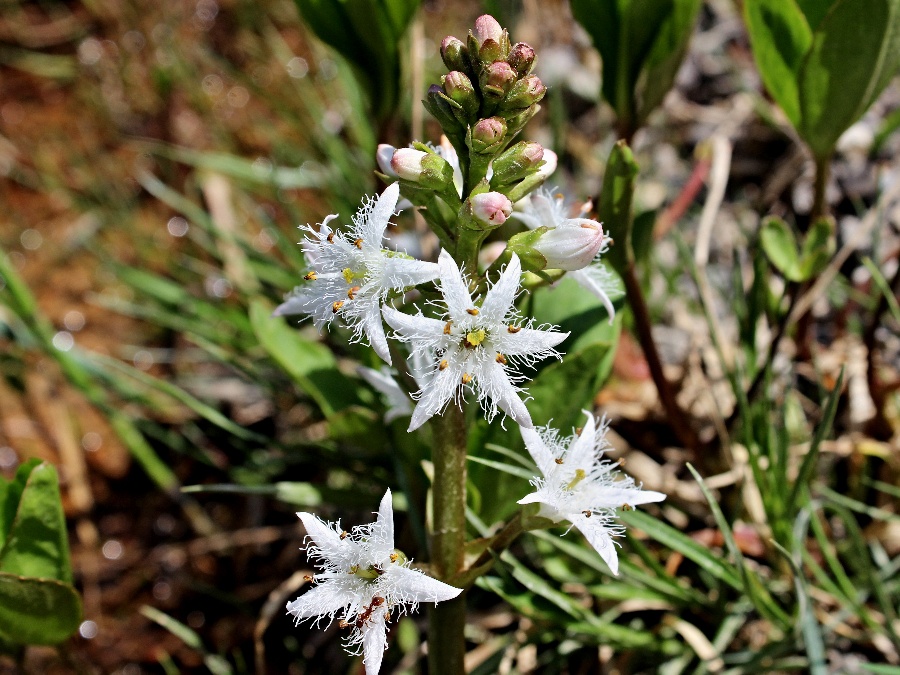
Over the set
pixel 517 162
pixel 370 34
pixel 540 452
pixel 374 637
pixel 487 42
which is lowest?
pixel 374 637

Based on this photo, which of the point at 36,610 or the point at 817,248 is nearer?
the point at 36,610

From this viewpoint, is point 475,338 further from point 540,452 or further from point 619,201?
point 619,201

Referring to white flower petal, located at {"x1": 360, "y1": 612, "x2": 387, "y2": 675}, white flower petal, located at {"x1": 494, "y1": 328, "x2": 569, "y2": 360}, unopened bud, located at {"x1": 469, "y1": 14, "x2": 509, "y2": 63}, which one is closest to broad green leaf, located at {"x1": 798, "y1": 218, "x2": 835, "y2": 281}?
white flower petal, located at {"x1": 494, "y1": 328, "x2": 569, "y2": 360}

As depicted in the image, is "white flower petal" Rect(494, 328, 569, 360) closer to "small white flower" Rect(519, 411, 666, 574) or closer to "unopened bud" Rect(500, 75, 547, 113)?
"small white flower" Rect(519, 411, 666, 574)

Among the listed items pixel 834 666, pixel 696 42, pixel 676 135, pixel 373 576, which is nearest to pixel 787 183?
pixel 676 135

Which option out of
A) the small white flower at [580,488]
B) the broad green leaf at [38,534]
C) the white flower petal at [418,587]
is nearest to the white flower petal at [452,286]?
the small white flower at [580,488]

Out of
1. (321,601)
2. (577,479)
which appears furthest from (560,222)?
(321,601)

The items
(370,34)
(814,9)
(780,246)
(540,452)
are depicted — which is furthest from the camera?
(370,34)

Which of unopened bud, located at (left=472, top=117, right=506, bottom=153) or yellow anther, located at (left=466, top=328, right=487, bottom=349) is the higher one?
unopened bud, located at (left=472, top=117, right=506, bottom=153)
